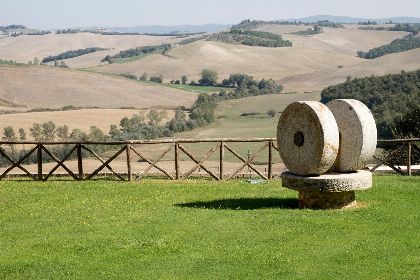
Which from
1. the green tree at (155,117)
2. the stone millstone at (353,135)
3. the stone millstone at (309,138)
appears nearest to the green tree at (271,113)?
the green tree at (155,117)

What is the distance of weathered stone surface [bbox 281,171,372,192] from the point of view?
15.9 meters

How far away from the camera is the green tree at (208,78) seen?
14525 cm

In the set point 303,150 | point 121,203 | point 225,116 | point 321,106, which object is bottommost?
point 225,116

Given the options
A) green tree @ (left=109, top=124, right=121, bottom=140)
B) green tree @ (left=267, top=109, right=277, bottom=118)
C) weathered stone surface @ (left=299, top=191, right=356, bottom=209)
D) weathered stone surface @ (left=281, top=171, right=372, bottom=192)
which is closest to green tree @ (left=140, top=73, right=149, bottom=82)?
green tree @ (left=267, top=109, right=277, bottom=118)

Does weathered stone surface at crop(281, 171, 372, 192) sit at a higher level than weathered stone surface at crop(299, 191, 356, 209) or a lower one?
higher

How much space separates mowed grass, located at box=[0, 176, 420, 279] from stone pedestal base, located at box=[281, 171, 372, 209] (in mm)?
405

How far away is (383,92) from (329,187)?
63613 mm

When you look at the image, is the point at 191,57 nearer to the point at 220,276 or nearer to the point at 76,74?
the point at 76,74

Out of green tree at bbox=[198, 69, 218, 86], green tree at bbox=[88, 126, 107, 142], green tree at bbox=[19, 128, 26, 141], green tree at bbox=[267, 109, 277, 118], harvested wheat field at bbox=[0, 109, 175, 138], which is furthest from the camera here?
green tree at bbox=[198, 69, 218, 86]

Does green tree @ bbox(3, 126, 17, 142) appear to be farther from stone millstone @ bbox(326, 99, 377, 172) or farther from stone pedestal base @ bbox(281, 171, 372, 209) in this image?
stone millstone @ bbox(326, 99, 377, 172)

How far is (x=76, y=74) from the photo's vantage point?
120 m

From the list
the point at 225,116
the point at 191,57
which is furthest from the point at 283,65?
the point at 225,116

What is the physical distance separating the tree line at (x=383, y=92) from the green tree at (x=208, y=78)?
54153mm

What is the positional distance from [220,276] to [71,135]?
202ft
